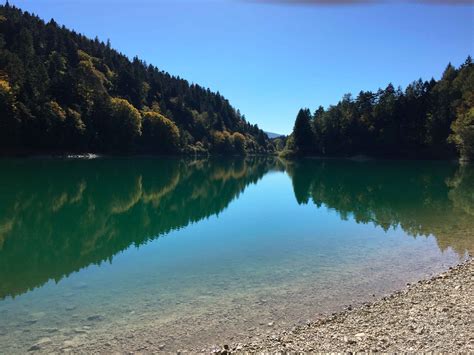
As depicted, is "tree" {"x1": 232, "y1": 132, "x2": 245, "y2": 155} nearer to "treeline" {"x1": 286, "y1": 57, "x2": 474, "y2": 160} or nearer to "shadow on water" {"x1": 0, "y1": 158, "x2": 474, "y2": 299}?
"treeline" {"x1": 286, "y1": 57, "x2": 474, "y2": 160}

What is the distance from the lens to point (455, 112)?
94625 millimetres

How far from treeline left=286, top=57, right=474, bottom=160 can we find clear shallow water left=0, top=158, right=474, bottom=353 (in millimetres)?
64806

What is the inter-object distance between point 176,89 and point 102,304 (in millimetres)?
186450

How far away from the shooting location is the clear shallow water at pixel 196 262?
380 inches

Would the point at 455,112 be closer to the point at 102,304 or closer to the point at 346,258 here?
the point at 346,258

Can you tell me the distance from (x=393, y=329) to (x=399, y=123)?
380 ft

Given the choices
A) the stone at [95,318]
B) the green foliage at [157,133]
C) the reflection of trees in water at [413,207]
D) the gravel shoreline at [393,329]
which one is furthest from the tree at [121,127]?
the gravel shoreline at [393,329]

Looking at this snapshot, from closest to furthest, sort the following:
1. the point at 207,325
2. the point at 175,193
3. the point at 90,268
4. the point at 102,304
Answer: the point at 207,325 < the point at 102,304 < the point at 90,268 < the point at 175,193

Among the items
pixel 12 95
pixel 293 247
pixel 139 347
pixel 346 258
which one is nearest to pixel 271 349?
pixel 139 347

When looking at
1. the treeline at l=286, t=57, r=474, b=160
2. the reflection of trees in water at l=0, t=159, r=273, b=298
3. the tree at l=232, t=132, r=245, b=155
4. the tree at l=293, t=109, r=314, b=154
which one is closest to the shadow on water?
the reflection of trees in water at l=0, t=159, r=273, b=298

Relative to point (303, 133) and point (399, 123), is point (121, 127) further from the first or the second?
point (399, 123)

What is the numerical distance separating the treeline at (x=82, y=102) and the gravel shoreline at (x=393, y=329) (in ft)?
246

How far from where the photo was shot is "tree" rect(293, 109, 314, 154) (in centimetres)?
13212

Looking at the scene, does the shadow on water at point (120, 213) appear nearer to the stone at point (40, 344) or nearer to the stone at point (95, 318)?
the stone at point (95, 318)
